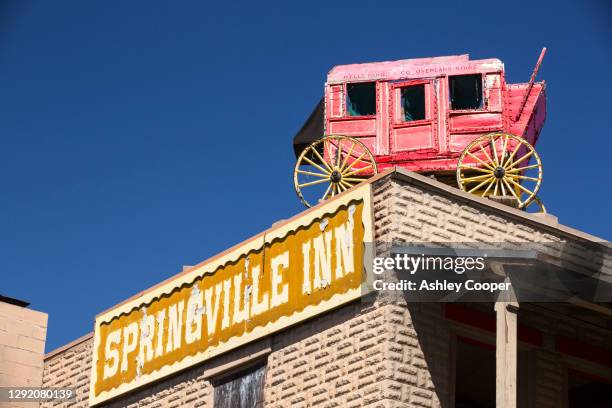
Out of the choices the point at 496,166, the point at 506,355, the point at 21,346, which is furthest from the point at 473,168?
the point at 21,346

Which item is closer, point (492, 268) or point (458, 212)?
point (492, 268)

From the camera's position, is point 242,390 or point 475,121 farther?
point 475,121

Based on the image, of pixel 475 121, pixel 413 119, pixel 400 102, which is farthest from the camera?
pixel 400 102

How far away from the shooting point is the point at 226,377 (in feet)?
71.4

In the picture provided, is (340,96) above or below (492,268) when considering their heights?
above

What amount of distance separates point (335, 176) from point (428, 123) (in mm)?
2071

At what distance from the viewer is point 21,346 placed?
88.8 ft

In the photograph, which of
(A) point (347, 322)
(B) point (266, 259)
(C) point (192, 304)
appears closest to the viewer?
(A) point (347, 322)

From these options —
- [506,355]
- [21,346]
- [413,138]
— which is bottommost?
[506,355]

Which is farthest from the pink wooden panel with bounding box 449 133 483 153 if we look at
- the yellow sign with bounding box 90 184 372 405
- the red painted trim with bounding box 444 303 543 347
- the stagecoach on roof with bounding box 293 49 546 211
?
the red painted trim with bounding box 444 303 543 347

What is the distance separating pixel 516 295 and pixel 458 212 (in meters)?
2.05

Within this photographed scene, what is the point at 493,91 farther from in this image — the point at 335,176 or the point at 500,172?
the point at 335,176

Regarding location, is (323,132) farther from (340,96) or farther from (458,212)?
(458,212)

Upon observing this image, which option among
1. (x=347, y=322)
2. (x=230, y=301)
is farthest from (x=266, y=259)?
(x=347, y=322)
